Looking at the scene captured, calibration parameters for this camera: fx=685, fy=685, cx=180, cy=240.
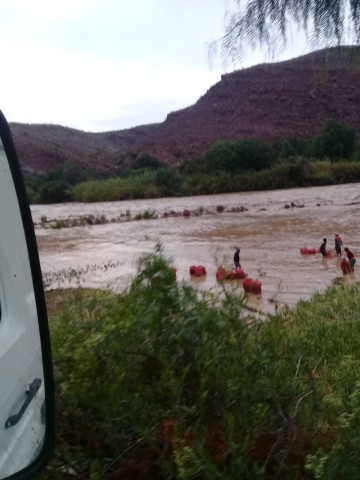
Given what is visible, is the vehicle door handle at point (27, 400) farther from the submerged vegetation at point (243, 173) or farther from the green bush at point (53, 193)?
the green bush at point (53, 193)

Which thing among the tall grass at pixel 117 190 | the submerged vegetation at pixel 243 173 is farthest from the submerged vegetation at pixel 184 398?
the tall grass at pixel 117 190

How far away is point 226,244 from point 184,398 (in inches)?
453

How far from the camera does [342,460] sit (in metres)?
2.39

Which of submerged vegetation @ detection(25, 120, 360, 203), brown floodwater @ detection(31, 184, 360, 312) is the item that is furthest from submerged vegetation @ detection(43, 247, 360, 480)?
submerged vegetation @ detection(25, 120, 360, 203)

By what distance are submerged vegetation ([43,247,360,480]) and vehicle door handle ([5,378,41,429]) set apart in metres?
0.75

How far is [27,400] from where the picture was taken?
167 centimetres

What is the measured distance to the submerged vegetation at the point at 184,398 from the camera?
2463 mm

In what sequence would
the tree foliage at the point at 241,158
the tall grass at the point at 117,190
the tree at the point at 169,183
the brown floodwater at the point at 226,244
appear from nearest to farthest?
the brown floodwater at the point at 226,244, the tree at the point at 169,183, the tall grass at the point at 117,190, the tree foliage at the point at 241,158

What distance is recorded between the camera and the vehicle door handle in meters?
1.56

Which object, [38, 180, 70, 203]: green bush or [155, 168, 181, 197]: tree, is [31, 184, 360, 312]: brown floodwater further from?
[38, 180, 70, 203]: green bush

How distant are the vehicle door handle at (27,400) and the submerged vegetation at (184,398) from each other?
0.75 metres

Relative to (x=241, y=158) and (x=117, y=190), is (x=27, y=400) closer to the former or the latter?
(x=117, y=190)

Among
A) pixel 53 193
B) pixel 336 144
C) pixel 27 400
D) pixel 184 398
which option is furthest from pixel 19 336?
pixel 336 144

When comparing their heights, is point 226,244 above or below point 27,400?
below
